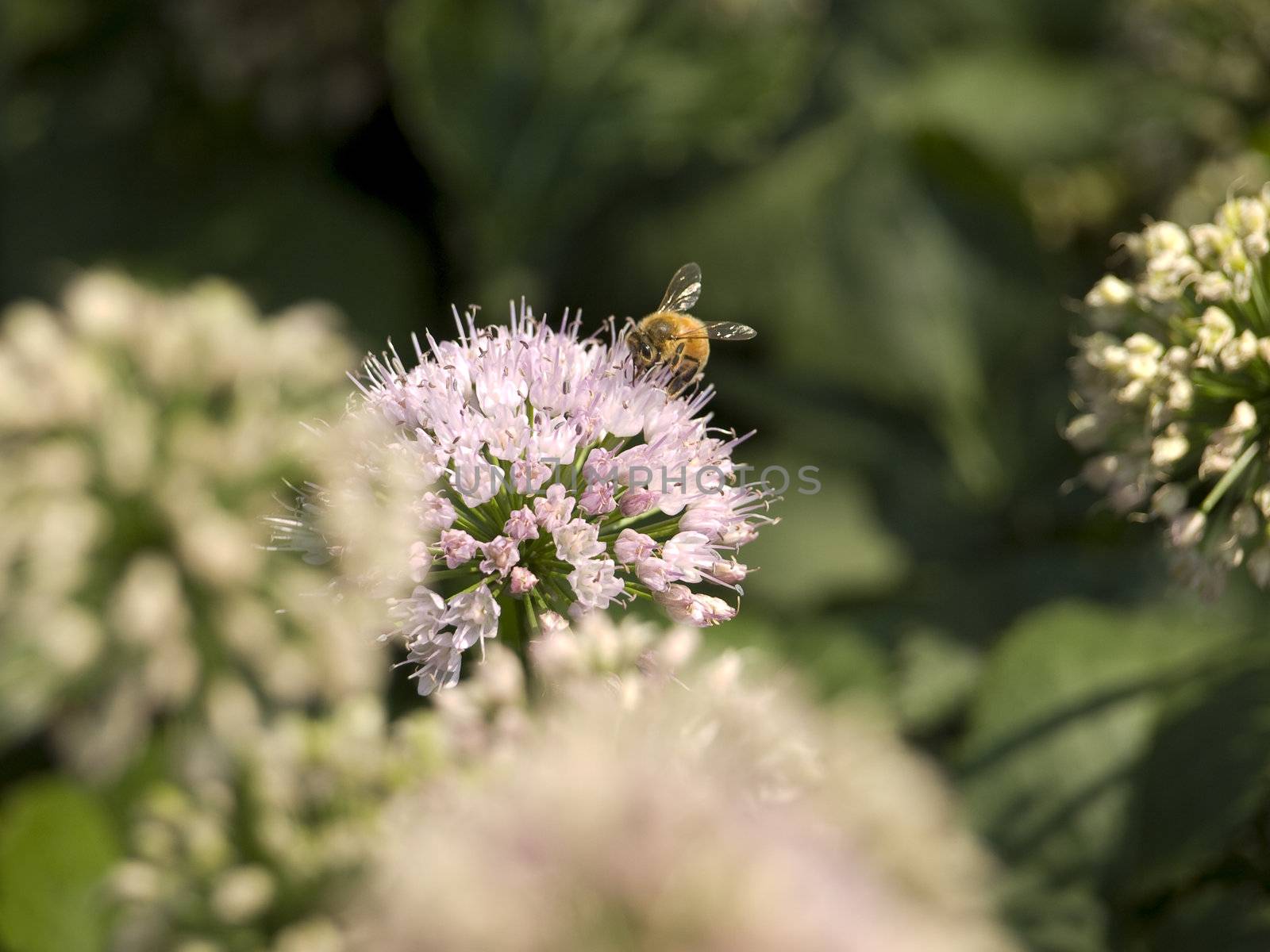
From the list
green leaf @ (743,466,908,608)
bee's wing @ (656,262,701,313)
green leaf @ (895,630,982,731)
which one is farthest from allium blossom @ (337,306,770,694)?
green leaf @ (743,466,908,608)

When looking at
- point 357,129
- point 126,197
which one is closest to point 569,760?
point 357,129

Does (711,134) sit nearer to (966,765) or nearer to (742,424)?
(742,424)

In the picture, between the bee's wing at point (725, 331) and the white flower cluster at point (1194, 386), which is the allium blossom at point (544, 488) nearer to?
the bee's wing at point (725, 331)

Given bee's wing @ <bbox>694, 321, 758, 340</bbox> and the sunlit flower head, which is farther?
bee's wing @ <bbox>694, 321, 758, 340</bbox>

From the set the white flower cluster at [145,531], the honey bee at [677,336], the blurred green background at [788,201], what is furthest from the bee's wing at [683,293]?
the white flower cluster at [145,531]

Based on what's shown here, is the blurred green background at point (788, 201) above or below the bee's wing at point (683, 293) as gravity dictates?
above

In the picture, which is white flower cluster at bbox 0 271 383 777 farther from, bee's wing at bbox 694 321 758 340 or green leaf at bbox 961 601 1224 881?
green leaf at bbox 961 601 1224 881
